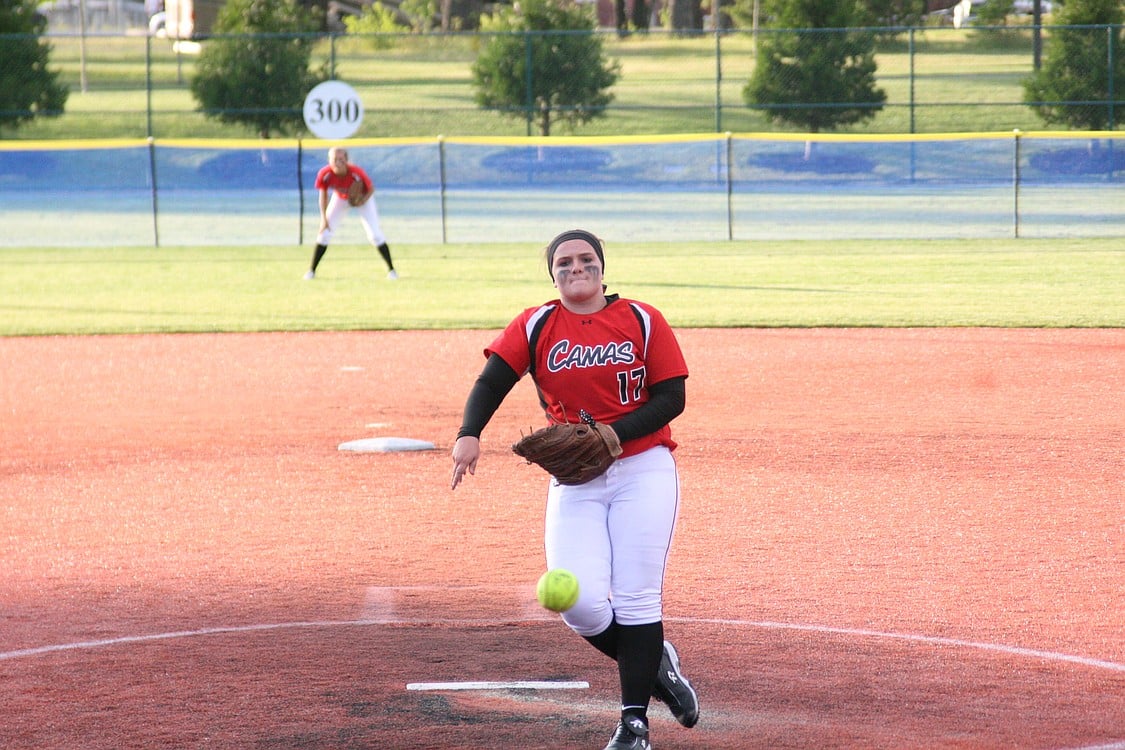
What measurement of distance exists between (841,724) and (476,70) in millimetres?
31802

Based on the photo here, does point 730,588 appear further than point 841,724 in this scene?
Yes

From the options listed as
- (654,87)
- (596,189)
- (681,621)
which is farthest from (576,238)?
(654,87)

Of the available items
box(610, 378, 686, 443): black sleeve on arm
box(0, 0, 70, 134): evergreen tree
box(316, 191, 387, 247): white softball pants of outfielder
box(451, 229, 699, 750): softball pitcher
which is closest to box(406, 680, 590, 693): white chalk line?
box(451, 229, 699, 750): softball pitcher

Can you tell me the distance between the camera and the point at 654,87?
42.8 m

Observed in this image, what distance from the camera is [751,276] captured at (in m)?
19.6

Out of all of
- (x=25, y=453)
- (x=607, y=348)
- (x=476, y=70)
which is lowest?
(x=25, y=453)

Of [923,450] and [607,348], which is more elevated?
[607,348]

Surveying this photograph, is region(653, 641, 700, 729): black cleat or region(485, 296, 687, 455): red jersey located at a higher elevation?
region(485, 296, 687, 455): red jersey

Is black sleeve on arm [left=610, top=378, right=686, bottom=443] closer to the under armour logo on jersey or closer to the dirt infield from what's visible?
the under armour logo on jersey

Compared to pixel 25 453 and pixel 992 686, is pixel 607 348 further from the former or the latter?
pixel 25 453

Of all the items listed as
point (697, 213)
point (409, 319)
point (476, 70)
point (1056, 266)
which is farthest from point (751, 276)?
point (476, 70)

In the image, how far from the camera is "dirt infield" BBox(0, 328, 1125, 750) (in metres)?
4.92

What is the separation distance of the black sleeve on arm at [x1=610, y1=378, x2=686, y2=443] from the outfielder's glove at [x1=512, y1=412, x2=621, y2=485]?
6 centimetres

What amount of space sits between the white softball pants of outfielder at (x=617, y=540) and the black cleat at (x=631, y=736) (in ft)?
1.01
